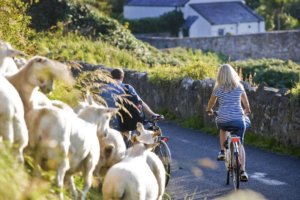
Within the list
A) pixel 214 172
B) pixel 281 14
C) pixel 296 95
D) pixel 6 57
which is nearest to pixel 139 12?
pixel 281 14

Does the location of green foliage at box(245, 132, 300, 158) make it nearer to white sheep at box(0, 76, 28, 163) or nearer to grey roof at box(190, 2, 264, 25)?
white sheep at box(0, 76, 28, 163)

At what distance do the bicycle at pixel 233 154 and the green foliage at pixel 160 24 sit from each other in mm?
61751

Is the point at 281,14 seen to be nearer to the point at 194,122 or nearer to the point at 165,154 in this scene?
the point at 194,122

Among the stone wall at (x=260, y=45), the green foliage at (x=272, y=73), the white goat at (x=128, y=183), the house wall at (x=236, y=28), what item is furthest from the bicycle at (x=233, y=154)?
the house wall at (x=236, y=28)

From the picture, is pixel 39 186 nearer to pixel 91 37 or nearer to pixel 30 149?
pixel 30 149

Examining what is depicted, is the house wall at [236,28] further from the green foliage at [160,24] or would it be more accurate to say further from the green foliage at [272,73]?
the green foliage at [272,73]

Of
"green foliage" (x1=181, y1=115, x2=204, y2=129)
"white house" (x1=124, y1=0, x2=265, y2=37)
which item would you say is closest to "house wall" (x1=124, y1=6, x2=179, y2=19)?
"white house" (x1=124, y1=0, x2=265, y2=37)

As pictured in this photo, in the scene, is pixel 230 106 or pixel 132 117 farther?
pixel 230 106

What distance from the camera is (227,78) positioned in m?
13.5

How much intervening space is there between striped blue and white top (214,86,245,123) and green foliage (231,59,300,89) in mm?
17619

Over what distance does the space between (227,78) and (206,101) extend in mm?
8540

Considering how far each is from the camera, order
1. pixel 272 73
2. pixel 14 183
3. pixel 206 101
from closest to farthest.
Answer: pixel 14 183, pixel 206 101, pixel 272 73

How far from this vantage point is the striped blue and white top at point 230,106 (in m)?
13.7

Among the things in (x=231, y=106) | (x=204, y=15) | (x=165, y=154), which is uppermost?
(x=231, y=106)
